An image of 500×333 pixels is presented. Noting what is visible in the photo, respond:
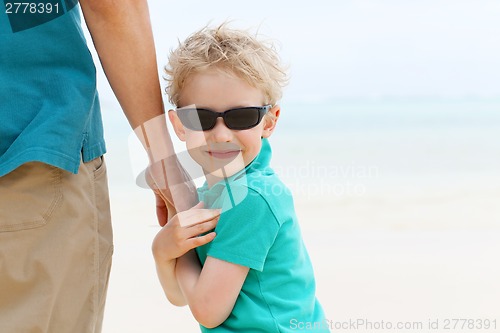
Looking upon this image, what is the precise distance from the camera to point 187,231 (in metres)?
1.74

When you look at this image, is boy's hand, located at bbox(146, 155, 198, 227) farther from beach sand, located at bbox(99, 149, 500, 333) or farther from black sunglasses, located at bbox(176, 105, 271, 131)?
beach sand, located at bbox(99, 149, 500, 333)

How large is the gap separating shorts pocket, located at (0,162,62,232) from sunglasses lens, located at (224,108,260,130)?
1.46 ft

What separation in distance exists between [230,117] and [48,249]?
1.79ft

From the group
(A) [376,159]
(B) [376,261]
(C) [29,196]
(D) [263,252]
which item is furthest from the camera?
(A) [376,159]

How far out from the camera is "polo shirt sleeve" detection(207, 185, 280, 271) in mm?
1695

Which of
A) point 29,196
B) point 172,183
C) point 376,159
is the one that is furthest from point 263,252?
point 376,159

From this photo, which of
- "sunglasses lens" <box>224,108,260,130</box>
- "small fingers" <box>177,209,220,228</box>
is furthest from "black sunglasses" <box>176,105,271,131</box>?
"small fingers" <box>177,209,220,228</box>

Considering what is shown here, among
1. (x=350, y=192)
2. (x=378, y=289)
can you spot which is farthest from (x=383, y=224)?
(x=378, y=289)

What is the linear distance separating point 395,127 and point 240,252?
12935 mm

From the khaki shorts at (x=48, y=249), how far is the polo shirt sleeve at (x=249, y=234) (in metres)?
0.30

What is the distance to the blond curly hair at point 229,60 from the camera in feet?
5.89

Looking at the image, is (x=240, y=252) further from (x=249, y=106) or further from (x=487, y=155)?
(x=487, y=155)

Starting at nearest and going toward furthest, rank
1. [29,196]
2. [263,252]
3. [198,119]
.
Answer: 1. [29,196]
2. [263,252]
3. [198,119]

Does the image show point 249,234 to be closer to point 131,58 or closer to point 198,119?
point 198,119
